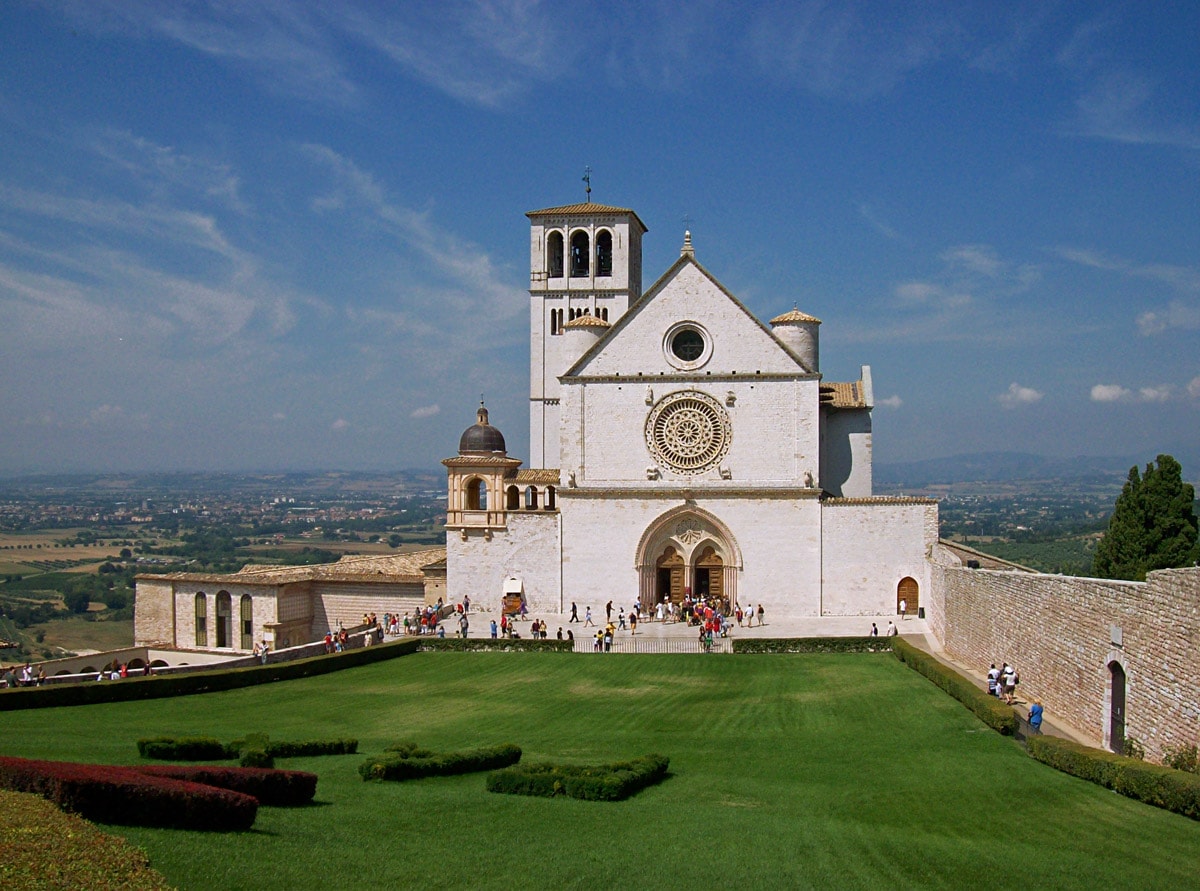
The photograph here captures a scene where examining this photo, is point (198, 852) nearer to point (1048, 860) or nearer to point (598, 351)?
point (1048, 860)

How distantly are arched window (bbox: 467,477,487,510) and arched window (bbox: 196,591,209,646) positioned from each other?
10.9 metres

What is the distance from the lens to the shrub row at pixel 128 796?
1151 cm

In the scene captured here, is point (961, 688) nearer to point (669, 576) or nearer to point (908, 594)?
point (908, 594)

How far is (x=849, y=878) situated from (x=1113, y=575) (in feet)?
93.1

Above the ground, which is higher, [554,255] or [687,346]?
[554,255]

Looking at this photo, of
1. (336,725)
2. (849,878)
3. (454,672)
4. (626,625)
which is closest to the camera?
(849,878)

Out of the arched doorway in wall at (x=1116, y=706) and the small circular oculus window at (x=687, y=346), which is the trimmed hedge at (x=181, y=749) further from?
the small circular oculus window at (x=687, y=346)

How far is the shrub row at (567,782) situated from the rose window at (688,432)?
88.6 feet

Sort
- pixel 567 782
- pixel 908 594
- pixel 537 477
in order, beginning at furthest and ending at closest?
pixel 537 477 → pixel 908 594 → pixel 567 782

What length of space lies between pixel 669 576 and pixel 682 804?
28.5 meters

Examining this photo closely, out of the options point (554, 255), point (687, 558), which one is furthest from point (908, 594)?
point (554, 255)

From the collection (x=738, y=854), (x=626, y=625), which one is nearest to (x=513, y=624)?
(x=626, y=625)

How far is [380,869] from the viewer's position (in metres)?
11.9

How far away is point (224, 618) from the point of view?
4491 cm
